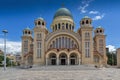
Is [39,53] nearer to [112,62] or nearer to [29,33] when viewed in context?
[29,33]

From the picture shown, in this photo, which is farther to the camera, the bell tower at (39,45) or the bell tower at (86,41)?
the bell tower at (39,45)

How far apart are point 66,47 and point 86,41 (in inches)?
219

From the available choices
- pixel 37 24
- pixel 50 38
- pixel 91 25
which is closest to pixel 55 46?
pixel 50 38

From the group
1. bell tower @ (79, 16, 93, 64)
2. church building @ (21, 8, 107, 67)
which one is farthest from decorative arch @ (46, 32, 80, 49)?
bell tower @ (79, 16, 93, 64)

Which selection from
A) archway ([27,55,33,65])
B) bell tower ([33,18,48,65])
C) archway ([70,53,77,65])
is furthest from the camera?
archway ([27,55,33,65])

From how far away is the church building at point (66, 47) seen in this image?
51125mm

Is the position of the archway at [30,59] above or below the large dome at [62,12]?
below

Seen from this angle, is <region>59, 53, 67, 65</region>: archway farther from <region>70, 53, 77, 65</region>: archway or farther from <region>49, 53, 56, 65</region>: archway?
<region>49, 53, 56, 65</region>: archway

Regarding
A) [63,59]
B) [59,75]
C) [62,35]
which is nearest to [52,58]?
[63,59]

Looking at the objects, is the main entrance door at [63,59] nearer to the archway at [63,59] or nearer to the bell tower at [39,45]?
the archway at [63,59]

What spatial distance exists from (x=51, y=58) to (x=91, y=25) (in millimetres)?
14067

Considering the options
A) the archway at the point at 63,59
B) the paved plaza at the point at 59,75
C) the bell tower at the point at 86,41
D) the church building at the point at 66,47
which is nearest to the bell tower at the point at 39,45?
the church building at the point at 66,47

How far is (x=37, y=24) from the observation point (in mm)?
54781

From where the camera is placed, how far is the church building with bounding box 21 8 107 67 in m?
51.1
